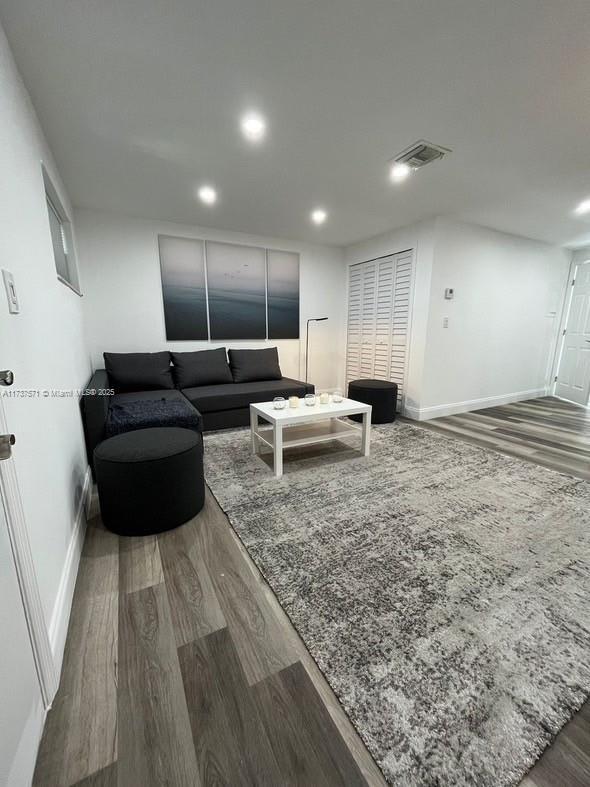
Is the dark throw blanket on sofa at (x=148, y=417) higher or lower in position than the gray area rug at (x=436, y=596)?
higher

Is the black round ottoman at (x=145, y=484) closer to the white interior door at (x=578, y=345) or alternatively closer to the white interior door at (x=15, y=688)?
the white interior door at (x=15, y=688)

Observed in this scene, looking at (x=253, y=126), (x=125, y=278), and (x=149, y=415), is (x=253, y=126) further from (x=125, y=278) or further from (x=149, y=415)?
(x=125, y=278)

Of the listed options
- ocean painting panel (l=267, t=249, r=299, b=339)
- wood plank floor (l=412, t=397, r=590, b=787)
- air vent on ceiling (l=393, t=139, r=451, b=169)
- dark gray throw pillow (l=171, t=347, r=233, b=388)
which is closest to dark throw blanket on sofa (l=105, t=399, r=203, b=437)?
dark gray throw pillow (l=171, t=347, r=233, b=388)

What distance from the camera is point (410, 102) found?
1.72 metres

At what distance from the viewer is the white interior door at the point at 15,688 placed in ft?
2.23

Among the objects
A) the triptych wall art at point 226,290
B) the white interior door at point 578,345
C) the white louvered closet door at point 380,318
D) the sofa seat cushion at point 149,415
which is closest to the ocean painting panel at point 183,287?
the triptych wall art at point 226,290

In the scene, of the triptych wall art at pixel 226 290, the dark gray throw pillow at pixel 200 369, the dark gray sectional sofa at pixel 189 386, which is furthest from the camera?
the triptych wall art at pixel 226 290

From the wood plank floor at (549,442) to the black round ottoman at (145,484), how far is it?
1.62 meters

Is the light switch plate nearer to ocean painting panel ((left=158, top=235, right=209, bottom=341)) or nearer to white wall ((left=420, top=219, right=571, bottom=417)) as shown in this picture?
ocean painting panel ((left=158, top=235, right=209, bottom=341))

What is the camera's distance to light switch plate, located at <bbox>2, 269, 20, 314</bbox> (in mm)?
1006

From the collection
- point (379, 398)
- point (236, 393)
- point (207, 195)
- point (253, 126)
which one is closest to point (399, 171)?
point (253, 126)

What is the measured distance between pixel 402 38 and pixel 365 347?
3457 millimetres

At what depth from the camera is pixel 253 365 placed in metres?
3.98

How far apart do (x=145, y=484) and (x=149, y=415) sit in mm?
934
